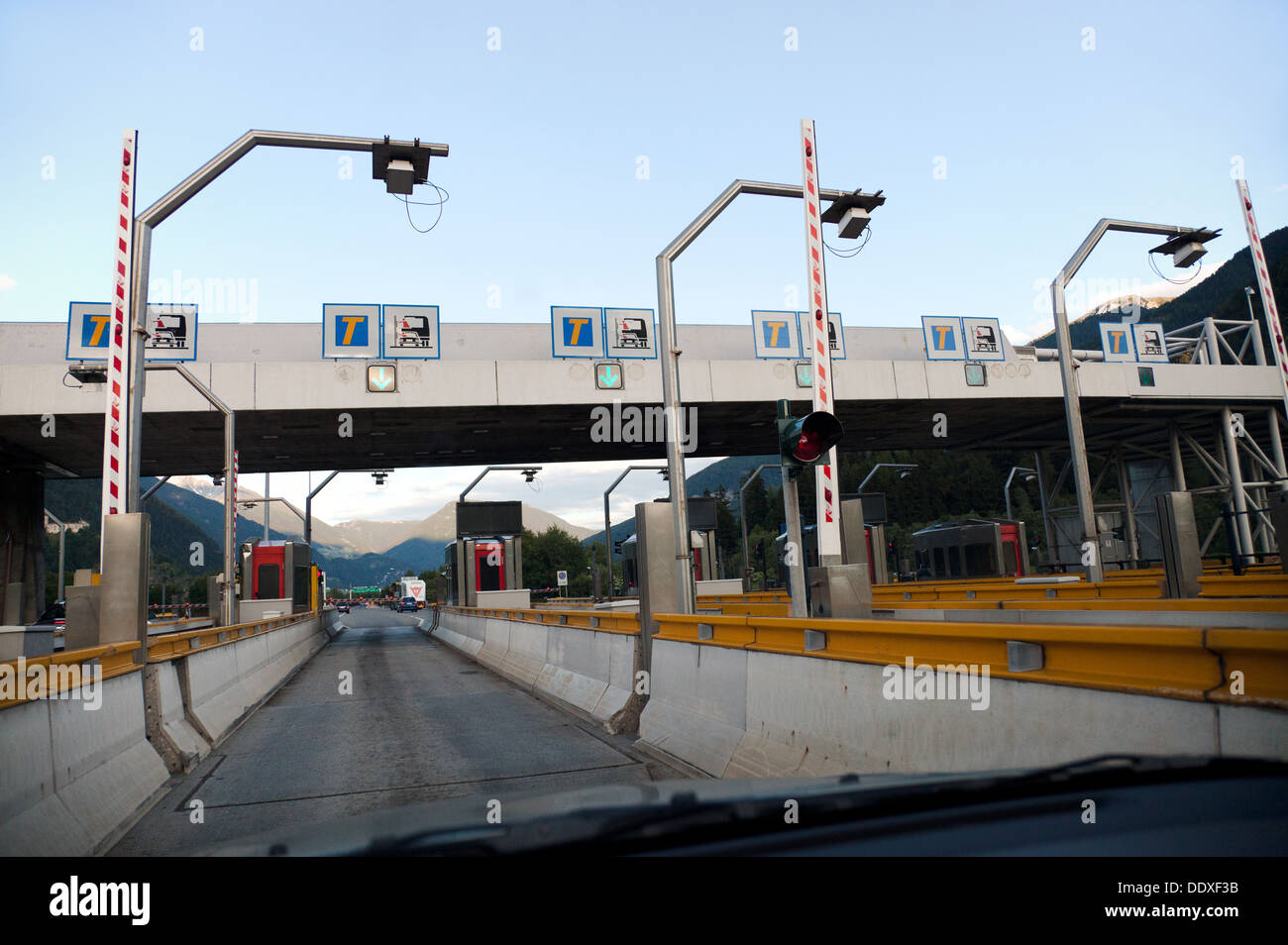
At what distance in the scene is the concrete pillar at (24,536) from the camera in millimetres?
32125

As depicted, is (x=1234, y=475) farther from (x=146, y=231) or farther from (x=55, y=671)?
(x=55, y=671)

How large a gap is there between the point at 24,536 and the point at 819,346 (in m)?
36.1

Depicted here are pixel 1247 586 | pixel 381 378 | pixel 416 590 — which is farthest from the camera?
pixel 416 590

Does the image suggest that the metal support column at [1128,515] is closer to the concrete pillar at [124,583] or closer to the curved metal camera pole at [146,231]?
the curved metal camera pole at [146,231]

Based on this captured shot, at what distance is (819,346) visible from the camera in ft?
29.8

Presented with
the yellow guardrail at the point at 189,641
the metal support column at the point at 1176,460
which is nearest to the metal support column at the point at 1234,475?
the metal support column at the point at 1176,460

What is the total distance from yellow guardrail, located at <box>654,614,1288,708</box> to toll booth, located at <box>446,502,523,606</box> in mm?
30904

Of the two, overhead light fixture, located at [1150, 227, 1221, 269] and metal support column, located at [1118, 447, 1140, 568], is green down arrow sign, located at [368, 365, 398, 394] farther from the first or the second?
metal support column, located at [1118, 447, 1140, 568]

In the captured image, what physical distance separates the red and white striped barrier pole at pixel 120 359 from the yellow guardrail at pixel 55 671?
7.45 ft

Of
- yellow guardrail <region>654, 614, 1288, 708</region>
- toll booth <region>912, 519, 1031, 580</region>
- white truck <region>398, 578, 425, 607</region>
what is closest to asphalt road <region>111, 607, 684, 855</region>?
yellow guardrail <region>654, 614, 1288, 708</region>

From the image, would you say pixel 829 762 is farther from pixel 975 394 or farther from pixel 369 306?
pixel 975 394

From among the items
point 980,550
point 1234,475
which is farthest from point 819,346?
point 1234,475

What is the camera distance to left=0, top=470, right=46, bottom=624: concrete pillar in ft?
105

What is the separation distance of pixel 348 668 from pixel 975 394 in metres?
20.9
